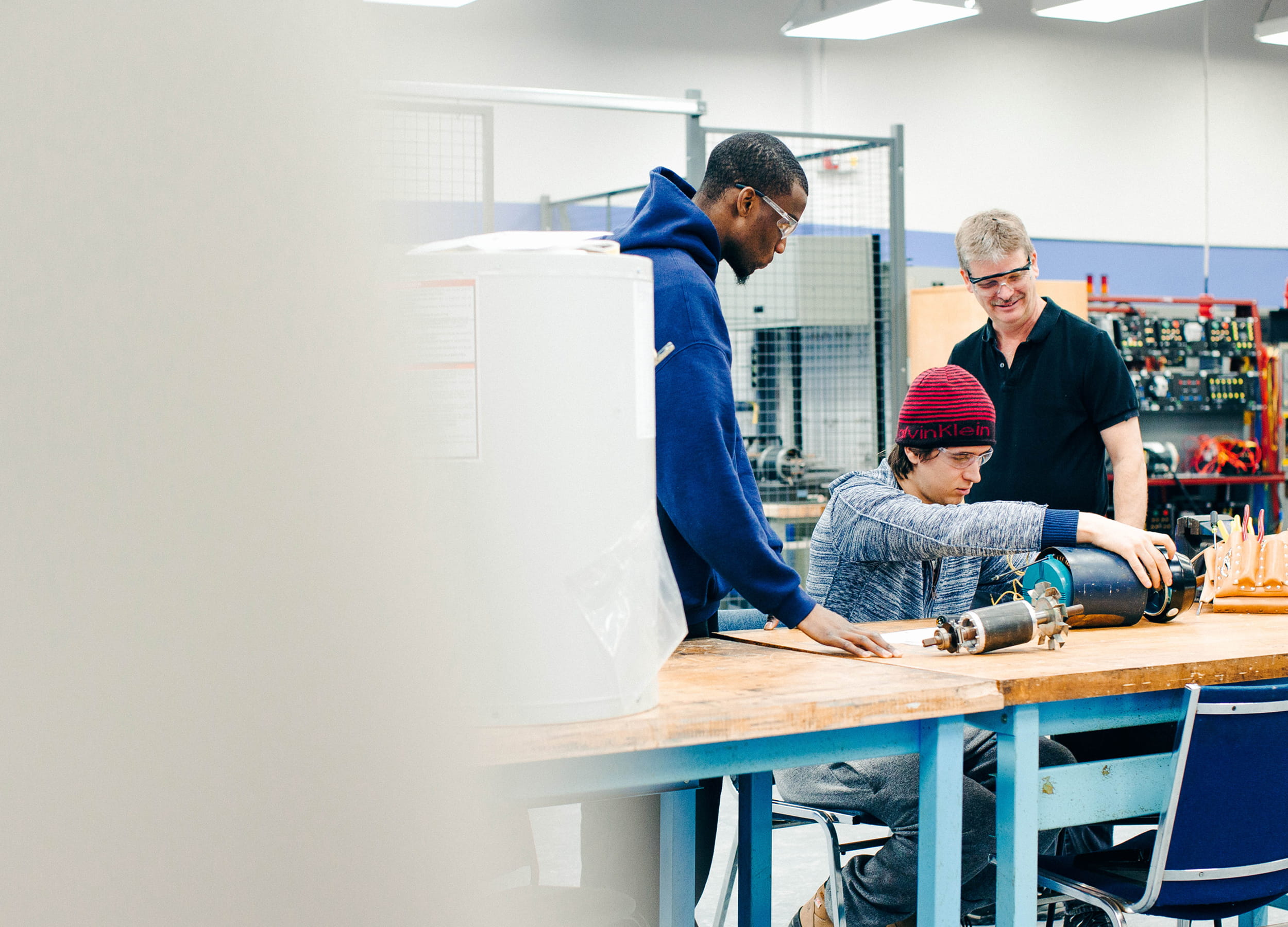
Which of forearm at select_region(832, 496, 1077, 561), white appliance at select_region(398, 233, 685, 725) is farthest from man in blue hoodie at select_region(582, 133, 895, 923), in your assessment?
white appliance at select_region(398, 233, 685, 725)

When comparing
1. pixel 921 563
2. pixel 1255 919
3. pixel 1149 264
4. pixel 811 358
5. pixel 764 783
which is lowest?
pixel 1255 919

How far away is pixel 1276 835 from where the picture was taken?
1.56 meters

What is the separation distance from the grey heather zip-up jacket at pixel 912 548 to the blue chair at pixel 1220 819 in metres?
0.36

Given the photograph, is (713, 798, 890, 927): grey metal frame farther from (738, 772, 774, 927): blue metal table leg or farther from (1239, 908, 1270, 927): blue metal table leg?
(1239, 908, 1270, 927): blue metal table leg

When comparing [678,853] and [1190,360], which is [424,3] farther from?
[1190,360]

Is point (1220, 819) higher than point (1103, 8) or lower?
lower

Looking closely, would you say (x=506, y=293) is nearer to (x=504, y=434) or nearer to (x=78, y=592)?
(x=504, y=434)

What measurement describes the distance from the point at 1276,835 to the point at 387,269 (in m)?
1.66

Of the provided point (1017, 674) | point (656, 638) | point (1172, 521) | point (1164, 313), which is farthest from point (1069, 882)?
point (1164, 313)

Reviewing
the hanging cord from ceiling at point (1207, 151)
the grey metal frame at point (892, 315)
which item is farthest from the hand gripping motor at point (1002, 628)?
the hanging cord from ceiling at point (1207, 151)

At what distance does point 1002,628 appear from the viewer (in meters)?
1.57

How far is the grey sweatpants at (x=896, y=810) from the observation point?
174cm

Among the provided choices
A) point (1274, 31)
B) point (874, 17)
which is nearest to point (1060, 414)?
point (874, 17)

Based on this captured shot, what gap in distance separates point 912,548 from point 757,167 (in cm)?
63
